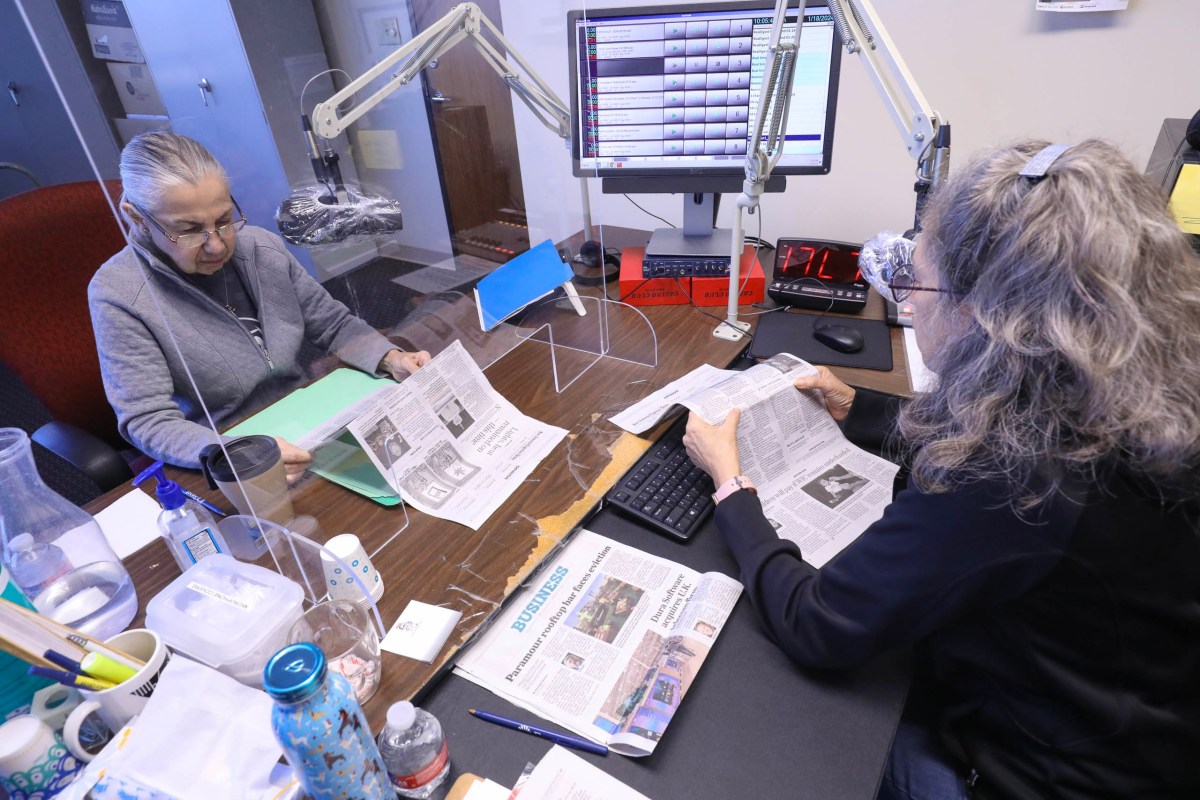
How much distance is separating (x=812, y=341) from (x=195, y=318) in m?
1.23

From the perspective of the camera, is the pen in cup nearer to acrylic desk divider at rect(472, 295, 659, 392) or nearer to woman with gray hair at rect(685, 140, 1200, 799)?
acrylic desk divider at rect(472, 295, 659, 392)

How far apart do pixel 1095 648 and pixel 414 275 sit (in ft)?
3.94

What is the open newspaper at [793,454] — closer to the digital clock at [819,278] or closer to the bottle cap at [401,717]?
the digital clock at [819,278]

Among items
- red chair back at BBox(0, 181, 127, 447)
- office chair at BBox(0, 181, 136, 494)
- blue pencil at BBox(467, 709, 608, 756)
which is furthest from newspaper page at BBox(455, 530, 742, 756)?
red chair back at BBox(0, 181, 127, 447)

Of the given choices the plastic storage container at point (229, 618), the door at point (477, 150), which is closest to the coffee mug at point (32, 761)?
the plastic storage container at point (229, 618)

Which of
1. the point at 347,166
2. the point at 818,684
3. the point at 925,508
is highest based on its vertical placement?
the point at 347,166

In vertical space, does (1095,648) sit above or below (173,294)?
below

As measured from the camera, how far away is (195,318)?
114cm

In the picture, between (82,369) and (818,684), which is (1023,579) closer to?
(818,684)

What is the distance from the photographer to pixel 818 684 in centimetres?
77

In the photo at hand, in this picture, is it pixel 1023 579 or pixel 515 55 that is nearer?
pixel 1023 579

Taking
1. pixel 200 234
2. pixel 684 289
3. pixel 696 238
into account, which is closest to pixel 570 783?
pixel 200 234

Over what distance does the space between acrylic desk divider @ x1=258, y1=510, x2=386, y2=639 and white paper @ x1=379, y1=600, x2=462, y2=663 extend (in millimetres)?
22

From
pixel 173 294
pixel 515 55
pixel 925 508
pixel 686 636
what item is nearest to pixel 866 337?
pixel 925 508
